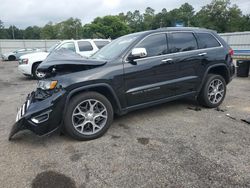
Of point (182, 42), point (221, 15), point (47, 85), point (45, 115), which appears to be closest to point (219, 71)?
point (182, 42)

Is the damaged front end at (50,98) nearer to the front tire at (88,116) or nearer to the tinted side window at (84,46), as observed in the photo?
the front tire at (88,116)

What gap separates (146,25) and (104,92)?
90.6 meters

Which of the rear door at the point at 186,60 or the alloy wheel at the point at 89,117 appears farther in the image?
the rear door at the point at 186,60

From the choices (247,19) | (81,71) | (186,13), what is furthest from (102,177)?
(186,13)

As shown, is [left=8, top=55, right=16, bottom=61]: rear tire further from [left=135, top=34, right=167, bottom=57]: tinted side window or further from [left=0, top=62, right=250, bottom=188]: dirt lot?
[left=135, top=34, right=167, bottom=57]: tinted side window

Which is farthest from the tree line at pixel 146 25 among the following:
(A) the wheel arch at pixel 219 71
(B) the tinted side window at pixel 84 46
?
(A) the wheel arch at pixel 219 71

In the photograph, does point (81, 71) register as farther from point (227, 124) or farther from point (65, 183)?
point (227, 124)

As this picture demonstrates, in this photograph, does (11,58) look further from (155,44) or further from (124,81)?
(124,81)

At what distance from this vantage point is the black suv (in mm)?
3367

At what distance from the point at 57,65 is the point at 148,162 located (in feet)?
6.50

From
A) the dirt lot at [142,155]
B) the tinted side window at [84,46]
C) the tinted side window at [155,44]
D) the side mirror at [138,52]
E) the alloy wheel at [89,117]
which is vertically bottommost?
the dirt lot at [142,155]

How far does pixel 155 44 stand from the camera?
4234 mm

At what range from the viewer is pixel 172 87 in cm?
436

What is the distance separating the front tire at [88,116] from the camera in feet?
11.3
